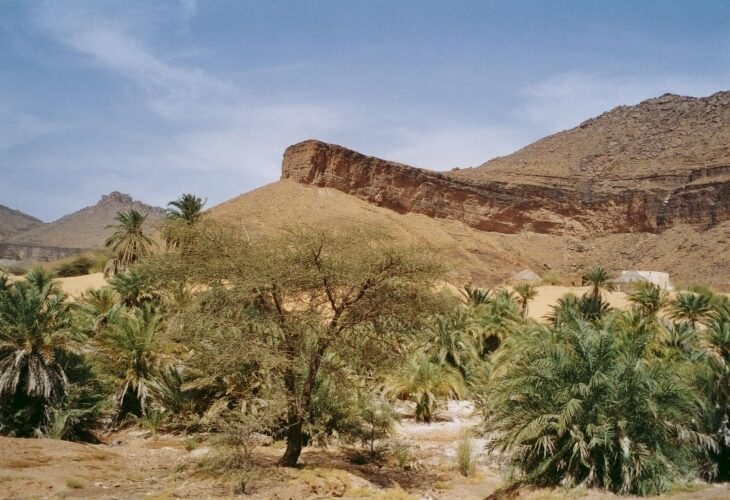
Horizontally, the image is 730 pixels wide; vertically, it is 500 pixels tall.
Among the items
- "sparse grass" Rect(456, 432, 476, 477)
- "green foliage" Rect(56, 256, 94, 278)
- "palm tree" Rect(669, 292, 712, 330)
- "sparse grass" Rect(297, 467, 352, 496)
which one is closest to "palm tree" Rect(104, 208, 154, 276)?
"green foliage" Rect(56, 256, 94, 278)

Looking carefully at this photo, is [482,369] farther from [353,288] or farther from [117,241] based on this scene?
[117,241]

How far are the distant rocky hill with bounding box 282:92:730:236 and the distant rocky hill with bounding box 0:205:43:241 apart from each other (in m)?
97.6

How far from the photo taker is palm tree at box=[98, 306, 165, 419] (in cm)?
1920

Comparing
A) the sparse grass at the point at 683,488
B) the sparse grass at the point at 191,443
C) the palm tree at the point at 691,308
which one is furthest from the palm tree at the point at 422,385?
the palm tree at the point at 691,308

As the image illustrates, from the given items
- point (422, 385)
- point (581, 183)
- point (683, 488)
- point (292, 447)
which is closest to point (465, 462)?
point (292, 447)

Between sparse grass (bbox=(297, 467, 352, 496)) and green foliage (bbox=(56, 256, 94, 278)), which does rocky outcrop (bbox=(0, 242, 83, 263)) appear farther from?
sparse grass (bbox=(297, 467, 352, 496))

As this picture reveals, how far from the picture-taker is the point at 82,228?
522ft

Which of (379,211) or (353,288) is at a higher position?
(379,211)

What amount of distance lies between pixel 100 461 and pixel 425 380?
1225cm

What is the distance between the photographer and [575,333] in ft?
42.3

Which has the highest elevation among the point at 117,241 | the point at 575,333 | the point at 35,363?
the point at 117,241

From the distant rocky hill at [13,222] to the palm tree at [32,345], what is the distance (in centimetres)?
15394

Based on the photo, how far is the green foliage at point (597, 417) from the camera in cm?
1151

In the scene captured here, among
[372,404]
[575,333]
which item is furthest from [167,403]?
[575,333]
